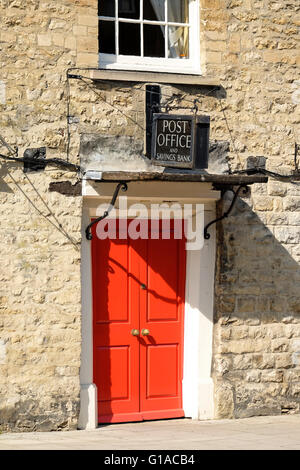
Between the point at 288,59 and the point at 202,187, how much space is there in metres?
1.76

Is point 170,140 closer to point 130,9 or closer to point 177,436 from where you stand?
point 130,9

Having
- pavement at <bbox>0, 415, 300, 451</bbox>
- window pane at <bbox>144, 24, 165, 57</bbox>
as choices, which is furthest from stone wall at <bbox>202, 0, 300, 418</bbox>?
window pane at <bbox>144, 24, 165, 57</bbox>

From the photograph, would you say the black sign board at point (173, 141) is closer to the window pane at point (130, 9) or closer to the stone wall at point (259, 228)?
the stone wall at point (259, 228)

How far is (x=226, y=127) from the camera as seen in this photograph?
8.66 m

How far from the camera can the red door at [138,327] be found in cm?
851

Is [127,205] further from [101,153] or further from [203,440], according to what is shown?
[203,440]

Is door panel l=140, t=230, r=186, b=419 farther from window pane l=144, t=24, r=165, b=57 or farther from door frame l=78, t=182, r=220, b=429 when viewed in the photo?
window pane l=144, t=24, r=165, b=57

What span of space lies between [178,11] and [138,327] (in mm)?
3468

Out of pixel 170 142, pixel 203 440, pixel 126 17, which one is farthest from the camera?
pixel 126 17

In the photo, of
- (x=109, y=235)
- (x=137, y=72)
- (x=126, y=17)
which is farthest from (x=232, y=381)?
(x=126, y=17)

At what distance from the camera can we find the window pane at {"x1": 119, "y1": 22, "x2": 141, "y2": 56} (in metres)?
8.55

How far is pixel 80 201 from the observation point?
8180 millimetres

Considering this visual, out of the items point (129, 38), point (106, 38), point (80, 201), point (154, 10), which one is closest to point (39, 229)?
point (80, 201)

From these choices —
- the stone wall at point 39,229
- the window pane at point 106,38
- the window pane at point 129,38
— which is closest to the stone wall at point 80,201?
the stone wall at point 39,229
